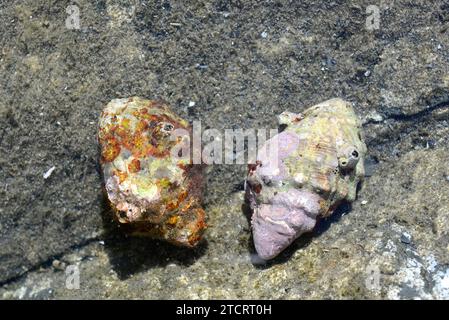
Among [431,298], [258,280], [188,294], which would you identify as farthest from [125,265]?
[431,298]

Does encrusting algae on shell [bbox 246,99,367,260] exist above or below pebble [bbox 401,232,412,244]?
above

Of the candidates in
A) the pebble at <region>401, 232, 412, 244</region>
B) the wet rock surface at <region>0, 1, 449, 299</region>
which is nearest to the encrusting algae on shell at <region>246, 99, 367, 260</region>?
the wet rock surface at <region>0, 1, 449, 299</region>

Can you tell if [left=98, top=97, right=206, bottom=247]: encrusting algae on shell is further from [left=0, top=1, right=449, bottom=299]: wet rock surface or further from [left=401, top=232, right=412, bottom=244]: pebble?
[left=401, top=232, right=412, bottom=244]: pebble

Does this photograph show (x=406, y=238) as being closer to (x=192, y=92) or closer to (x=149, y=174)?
(x=149, y=174)

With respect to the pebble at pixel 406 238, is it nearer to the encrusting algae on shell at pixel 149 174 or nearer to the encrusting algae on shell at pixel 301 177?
the encrusting algae on shell at pixel 301 177

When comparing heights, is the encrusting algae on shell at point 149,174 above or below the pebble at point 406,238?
above

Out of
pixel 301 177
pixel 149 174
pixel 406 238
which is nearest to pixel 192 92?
pixel 149 174

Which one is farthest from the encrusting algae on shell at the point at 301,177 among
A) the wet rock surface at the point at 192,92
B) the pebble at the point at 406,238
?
the pebble at the point at 406,238
